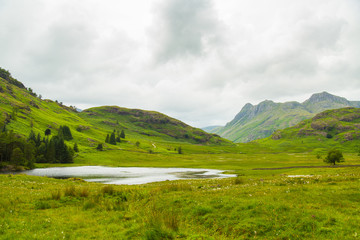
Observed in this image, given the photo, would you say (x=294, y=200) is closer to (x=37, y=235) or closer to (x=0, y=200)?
(x=37, y=235)

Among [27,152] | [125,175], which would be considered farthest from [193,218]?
[27,152]

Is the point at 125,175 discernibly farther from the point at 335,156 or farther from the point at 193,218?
the point at 335,156

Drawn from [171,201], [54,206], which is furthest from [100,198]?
[171,201]

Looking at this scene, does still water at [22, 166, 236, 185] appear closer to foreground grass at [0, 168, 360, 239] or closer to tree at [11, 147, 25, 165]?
tree at [11, 147, 25, 165]

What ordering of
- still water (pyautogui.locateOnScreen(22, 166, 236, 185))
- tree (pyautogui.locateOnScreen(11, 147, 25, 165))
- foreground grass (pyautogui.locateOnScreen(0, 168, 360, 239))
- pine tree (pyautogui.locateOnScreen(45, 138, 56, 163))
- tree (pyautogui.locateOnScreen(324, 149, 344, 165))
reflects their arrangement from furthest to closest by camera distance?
1. pine tree (pyautogui.locateOnScreen(45, 138, 56, 163))
2. tree (pyautogui.locateOnScreen(11, 147, 25, 165))
3. tree (pyautogui.locateOnScreen(324, 149, 344, 165))
4. still water (pyautogui.locateOnScreen(22, 166, 236, 185))
5. foreground grass (pyautogui.locateOnScreen(0, 168, 360, 239))

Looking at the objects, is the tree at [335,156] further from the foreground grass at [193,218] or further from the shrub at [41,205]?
the shrub at [41,205]

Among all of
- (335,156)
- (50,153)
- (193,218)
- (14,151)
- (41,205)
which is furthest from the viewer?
(50,153)

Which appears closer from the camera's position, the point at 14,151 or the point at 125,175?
the point at 125,175

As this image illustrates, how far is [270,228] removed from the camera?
37.2 feet

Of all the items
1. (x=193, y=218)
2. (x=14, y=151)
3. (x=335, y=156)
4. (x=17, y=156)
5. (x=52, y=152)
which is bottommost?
(x=335, y=156)

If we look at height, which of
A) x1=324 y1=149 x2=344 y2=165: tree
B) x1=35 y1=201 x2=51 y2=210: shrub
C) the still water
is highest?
x1=35 y1=201 x2=51 y2=210: shrub

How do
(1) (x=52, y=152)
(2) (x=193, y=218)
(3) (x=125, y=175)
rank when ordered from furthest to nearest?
1. (1) (x=52, y=152)
2. (3) (x=125, y=175)
3. (2) (x=193, y=218)

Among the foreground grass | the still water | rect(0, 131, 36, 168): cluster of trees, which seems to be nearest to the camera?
the foreground grass

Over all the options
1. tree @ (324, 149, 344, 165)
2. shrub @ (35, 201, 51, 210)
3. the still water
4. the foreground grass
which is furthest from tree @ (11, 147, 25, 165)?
tree @ (324, 149, 344, 165)
